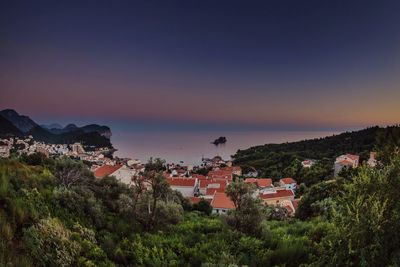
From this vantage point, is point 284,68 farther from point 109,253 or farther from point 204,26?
point 109,253

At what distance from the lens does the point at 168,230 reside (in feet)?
30.2

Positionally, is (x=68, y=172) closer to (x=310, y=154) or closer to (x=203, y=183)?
(x=203, y=183)

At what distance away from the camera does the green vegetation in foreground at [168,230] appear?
4016 mm

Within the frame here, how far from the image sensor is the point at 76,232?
214 inches

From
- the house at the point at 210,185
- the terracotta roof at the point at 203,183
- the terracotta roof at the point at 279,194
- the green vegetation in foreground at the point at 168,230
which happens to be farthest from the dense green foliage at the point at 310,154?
the green vegetation in foreground at the point at 168,230

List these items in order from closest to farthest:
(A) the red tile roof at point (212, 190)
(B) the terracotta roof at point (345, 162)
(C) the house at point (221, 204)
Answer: (C) the house at point (221, 204)
(A) the red tile roof at point (212, 190)
(B) the terracotta roof at point (345, 162)

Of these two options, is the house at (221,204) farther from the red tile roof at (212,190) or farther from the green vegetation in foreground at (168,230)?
the green vegetation in foreground at (168,230)

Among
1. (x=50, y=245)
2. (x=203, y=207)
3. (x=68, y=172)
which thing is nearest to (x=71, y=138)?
(x=203, y=207)

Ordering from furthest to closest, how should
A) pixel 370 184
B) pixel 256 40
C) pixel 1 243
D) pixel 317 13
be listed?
pixel 256 40, pixel 317 13, pixel 370 184, pixel 1 243

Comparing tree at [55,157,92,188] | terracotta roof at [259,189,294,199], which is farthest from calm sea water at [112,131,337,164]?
tree at [55,157,92,188]

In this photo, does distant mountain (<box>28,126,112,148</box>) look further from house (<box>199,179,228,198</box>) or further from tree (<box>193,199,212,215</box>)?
tree (<box>193,199,212,215</box>)

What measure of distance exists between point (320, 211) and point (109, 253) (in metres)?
12.1

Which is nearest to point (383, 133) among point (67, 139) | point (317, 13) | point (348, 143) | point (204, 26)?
point (317, 13)

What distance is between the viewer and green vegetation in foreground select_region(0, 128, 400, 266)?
402cm
